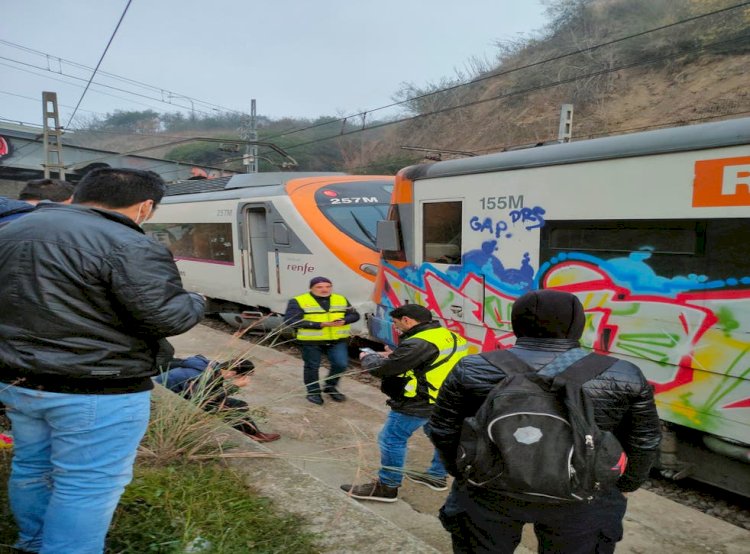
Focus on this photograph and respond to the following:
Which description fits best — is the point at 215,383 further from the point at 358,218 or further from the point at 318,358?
the point at 358,218

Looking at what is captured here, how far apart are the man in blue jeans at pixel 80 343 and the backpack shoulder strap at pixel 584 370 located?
1328mm

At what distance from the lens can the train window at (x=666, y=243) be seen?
361 centimetres

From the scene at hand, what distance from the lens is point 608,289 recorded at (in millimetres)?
4305

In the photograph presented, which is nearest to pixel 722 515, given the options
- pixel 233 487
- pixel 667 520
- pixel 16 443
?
pixel 667 520

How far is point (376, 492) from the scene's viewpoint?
3.87 metres

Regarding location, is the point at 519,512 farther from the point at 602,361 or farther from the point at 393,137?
the point at 393,137

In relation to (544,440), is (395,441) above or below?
below

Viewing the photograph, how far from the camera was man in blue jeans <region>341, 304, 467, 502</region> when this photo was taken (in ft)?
12.1

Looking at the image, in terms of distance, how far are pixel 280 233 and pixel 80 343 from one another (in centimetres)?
Result: 747

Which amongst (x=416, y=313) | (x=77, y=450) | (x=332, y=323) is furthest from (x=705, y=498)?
(x=77, y=450)

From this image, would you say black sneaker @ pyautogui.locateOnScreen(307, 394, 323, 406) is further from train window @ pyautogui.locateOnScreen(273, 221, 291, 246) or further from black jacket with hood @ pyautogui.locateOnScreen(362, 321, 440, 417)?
train window @ pyautogui.locateOnScreen(273, 221, 291, 246)

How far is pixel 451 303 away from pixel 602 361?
3.83 meters

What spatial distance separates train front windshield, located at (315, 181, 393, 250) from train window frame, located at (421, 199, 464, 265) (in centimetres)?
257

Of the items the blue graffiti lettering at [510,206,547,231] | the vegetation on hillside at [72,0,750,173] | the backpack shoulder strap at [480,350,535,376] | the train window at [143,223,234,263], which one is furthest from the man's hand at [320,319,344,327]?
the vegetation on hillside at [72,0,750,173]
